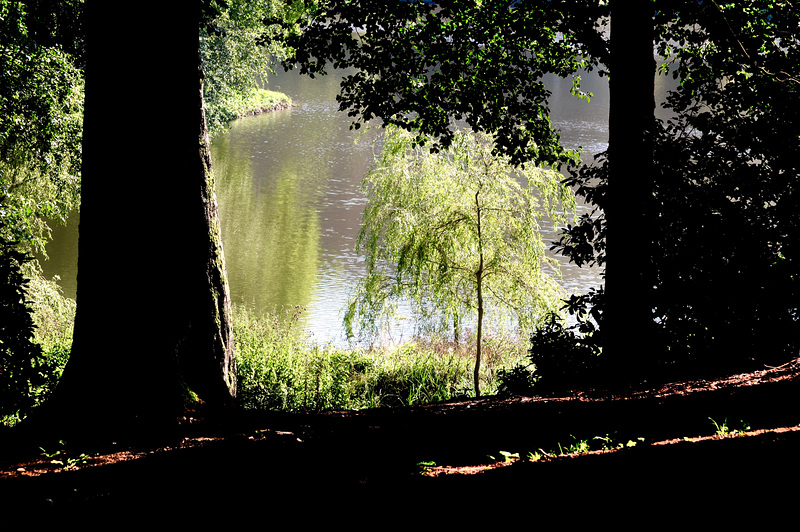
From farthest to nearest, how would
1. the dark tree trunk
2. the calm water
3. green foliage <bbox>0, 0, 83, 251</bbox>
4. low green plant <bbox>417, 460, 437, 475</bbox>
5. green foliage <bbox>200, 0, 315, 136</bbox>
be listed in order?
green foliage <bbox>200, 0, 315, 136</bbox>
the calm water
green foliage <bbox>0, 0, 83, 251</bbox>
the dark tree trunk
low green plant <bbox>417, 460, 437, 475</bbox>

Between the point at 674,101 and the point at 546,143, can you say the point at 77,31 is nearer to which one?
the point at 546,143

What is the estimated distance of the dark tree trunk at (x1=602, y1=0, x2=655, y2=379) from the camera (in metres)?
4.76

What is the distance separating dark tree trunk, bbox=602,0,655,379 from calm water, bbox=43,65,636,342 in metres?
8.90

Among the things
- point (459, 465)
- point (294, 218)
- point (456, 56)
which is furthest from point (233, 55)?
point (459, 465)

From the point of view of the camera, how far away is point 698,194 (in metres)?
5.76

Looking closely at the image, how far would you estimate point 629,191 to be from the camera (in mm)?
4820

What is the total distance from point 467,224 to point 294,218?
1165 cm

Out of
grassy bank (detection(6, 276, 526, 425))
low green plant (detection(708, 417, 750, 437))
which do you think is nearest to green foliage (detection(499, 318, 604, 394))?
low green plant (detection(708, 417, 750, 437))

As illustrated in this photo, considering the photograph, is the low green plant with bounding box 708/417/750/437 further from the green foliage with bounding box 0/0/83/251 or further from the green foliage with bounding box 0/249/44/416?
the green foliage with bounding box 0/0/83/251

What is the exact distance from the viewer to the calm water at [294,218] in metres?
15.8

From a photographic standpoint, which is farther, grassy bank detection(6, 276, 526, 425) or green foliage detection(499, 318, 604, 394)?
grassy bank detection(6, 276, 526, 425)

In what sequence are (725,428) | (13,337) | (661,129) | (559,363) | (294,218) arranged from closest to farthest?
1. (725,428)
2. (13,337)
3. (661,129)
4. (559,363)
5. (294,218)

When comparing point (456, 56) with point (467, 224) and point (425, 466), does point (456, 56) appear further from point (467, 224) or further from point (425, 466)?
point (425, 466)

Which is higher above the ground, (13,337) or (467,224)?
(467,224)
